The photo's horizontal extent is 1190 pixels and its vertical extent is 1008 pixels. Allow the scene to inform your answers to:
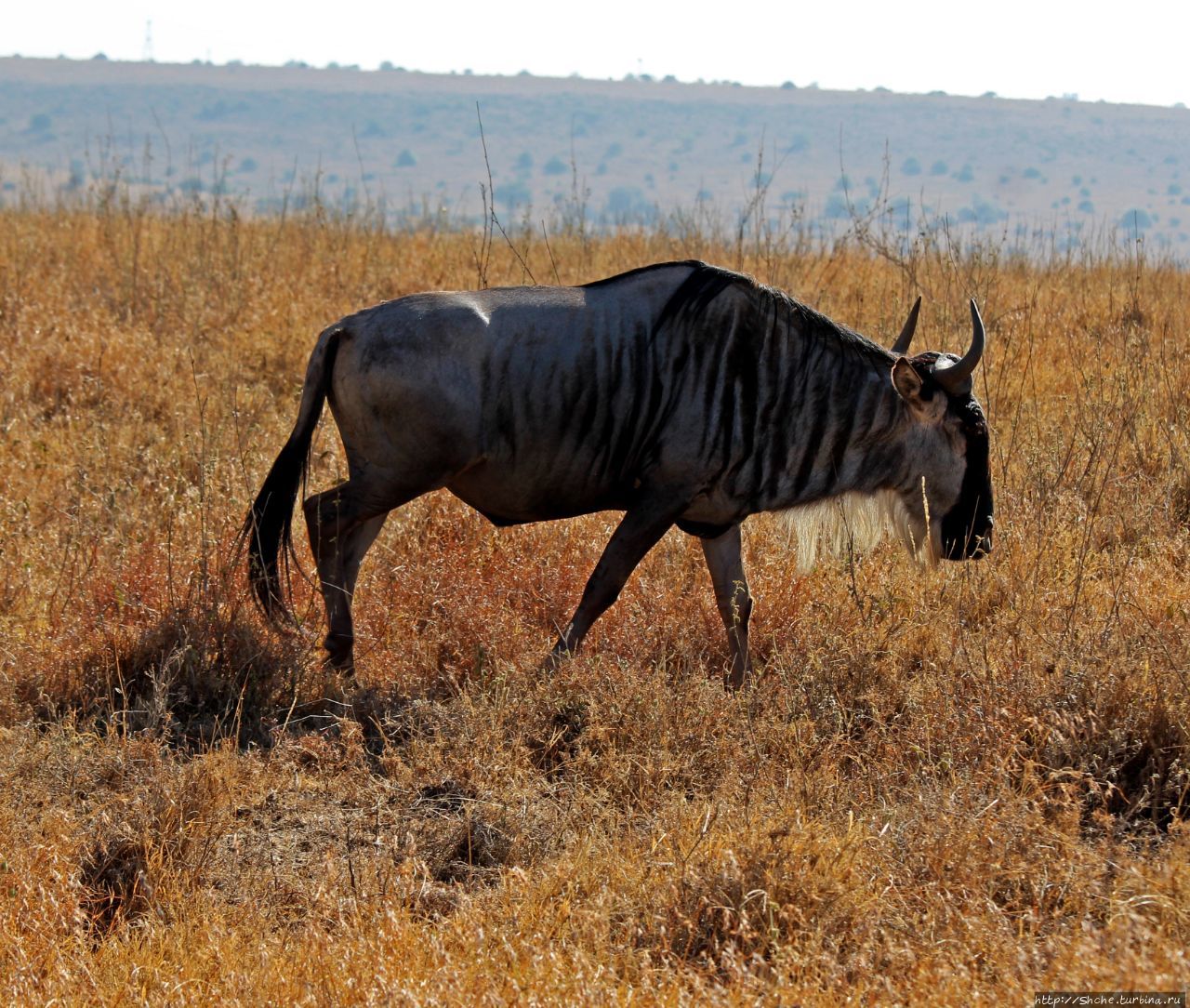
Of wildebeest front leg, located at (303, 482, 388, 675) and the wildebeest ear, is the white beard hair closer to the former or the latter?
the wildebeest ear

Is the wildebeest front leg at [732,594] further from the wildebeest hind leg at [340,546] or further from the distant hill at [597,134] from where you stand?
the distant hill at [597,134]

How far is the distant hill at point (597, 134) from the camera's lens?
8888cm

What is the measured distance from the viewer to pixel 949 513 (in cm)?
487

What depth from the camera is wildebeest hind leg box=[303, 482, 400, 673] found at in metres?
4.52

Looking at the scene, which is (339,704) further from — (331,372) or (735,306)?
(735,306)

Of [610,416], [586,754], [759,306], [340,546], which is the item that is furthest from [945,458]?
[340,546]

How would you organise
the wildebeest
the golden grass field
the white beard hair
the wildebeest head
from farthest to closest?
the white beard hair < the wildebeest head < the wildebeest < the golden grass field

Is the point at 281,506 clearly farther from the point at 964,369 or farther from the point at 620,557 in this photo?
the point at 964,369

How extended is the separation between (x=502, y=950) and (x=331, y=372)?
2242mm

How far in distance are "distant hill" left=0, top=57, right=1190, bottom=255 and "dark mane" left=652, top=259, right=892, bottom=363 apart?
2896 inches

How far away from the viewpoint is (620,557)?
4.50 m

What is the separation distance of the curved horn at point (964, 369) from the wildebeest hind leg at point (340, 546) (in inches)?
72.4

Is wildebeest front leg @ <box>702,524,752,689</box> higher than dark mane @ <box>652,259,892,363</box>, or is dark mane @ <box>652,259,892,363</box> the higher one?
dark mane @ <box>652,259,892,363</box>

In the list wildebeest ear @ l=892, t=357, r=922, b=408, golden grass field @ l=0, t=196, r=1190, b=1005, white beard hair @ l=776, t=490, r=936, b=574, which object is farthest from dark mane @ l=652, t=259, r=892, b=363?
golden grass field @ l=0, t=196, r=1190, b=1005
